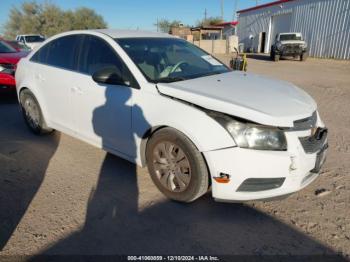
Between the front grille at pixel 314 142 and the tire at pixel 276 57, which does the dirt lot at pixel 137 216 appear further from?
the tire at pixel 276 57

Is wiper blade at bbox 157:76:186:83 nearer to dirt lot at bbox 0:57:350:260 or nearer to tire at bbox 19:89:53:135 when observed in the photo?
dirt lot at bbox 0:57:350:260

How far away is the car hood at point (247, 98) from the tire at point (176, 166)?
400mm

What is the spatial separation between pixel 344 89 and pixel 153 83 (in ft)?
28.6

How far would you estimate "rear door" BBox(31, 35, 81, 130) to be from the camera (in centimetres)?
397

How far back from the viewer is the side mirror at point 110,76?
10.5 feet

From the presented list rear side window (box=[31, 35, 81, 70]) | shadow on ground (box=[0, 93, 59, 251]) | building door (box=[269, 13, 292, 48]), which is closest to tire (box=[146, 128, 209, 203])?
shadow on ground (box=[0, 93, 59, 251])

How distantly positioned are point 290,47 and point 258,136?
20698 millimetres

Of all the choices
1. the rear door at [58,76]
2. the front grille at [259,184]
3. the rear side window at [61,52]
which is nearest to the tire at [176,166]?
the front grille at [259,184]

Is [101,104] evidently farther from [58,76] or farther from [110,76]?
[58,76]

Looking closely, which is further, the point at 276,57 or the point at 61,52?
the point at 276,57

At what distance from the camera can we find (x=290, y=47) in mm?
20844

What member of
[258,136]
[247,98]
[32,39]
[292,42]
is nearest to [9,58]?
[247,98]

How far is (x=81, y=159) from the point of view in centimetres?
412

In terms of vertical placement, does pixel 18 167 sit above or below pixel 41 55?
below
